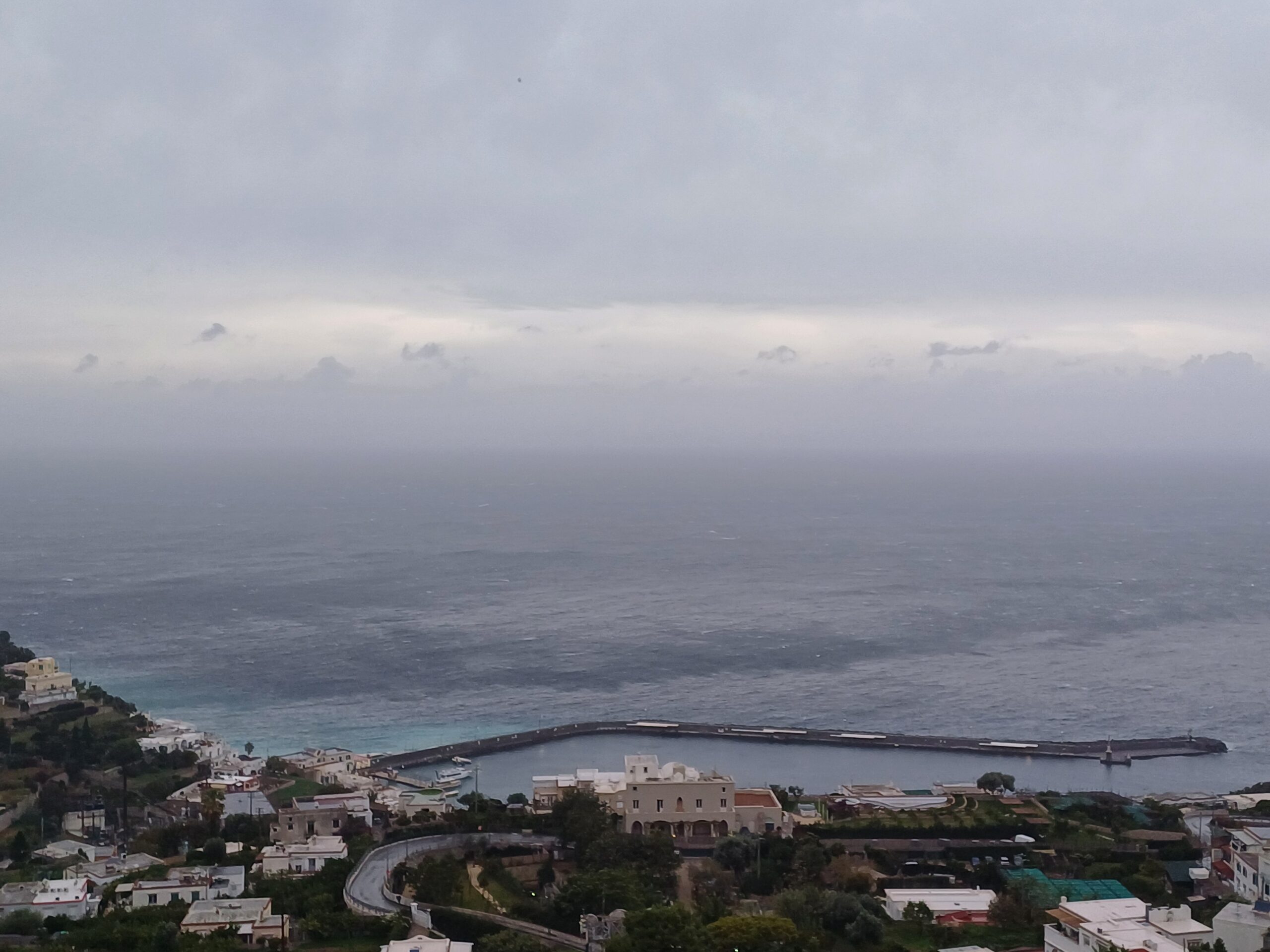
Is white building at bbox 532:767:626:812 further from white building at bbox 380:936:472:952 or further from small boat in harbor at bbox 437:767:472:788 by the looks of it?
white building at bbox 380:936:472:952

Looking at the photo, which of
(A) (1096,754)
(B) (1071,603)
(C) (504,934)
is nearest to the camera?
(C) (504,934)

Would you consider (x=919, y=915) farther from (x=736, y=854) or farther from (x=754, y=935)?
(x=736, y=854)

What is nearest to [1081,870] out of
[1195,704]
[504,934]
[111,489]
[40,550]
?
[504,934]

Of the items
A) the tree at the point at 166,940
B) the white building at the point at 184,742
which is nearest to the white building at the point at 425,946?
the tree at the point at 166,940

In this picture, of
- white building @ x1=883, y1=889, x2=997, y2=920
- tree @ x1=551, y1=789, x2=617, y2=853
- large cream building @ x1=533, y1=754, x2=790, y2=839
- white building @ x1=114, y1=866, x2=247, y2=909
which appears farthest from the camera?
large cream building @ x1=533, y1=754, x2=790, y2=839

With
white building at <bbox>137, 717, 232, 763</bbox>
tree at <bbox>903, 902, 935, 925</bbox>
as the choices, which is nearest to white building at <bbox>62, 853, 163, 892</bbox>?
white building at <bbox>137, 717, 232, 763</bbox>

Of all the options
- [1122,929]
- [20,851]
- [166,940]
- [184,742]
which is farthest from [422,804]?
[1122,929]

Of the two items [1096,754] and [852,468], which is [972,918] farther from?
[852,468]
